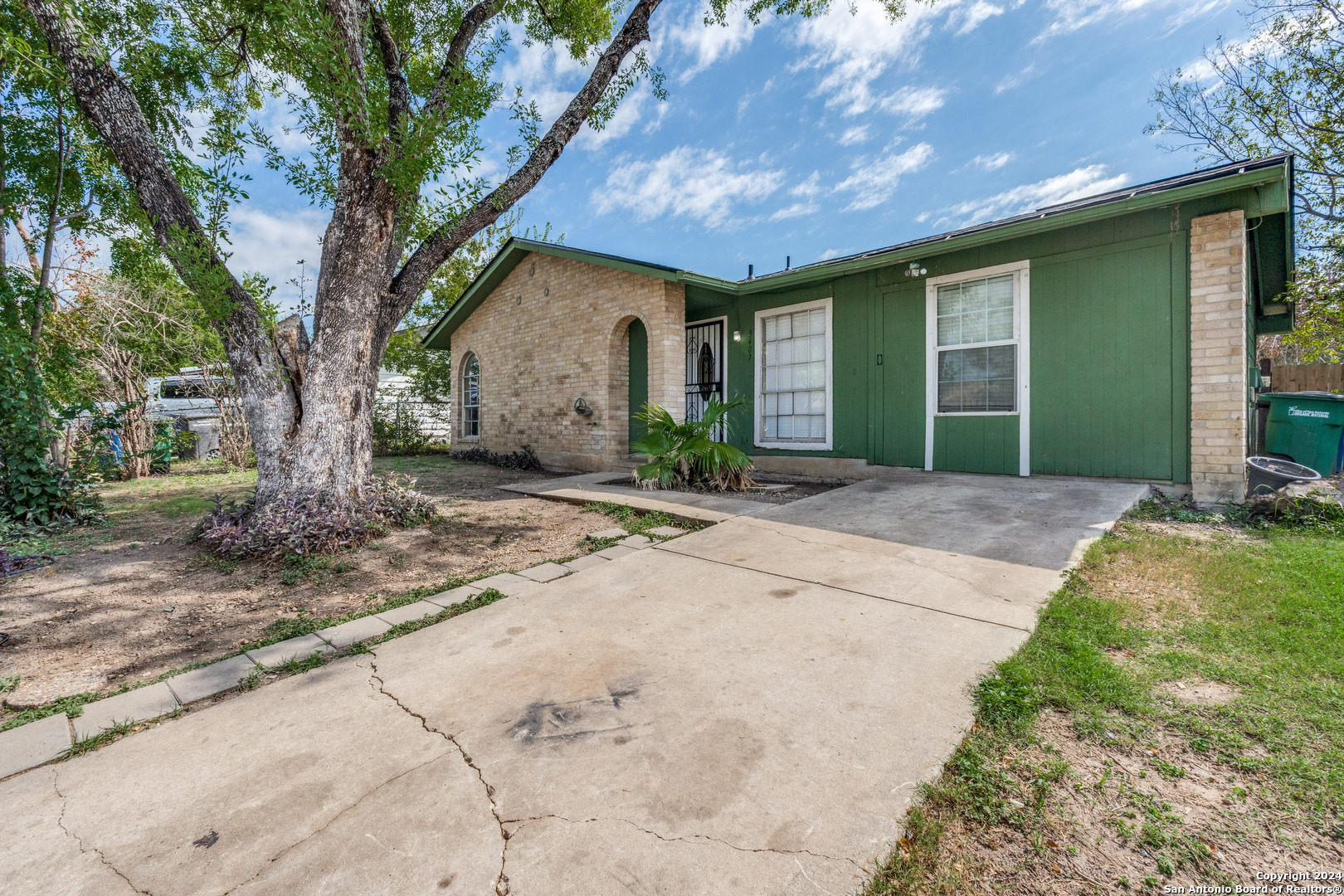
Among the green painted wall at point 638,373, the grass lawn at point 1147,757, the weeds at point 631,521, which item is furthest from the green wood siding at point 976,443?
the green painted wall at point 638,373

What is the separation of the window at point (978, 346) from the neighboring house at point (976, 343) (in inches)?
0.7

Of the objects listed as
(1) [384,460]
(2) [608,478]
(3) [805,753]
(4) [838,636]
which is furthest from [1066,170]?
(1) [384,460]

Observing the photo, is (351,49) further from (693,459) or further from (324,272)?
(693,459)

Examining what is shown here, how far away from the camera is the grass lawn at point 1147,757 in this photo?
1.19 metres

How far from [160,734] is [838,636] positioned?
247cm

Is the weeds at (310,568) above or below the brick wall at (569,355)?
below

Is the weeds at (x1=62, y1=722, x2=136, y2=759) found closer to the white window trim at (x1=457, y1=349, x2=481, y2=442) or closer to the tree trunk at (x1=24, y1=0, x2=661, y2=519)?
the tree trunk at (x1=24, y1=0, x2=661, y2=519)

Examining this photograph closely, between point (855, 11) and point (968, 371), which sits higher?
point (855, 11)

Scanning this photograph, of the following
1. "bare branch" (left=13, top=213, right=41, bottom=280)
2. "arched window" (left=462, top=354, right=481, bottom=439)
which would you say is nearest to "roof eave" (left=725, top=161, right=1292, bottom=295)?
"arched window" (left=462, top=354, right=481, bottom=439)

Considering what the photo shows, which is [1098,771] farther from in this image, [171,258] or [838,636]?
[171,258]

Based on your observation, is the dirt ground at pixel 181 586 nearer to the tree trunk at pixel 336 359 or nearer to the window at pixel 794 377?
the tree trunk at pixel 336 359

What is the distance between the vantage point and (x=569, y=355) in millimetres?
9391

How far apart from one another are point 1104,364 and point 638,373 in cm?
592

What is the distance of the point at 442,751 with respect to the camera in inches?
63.4
